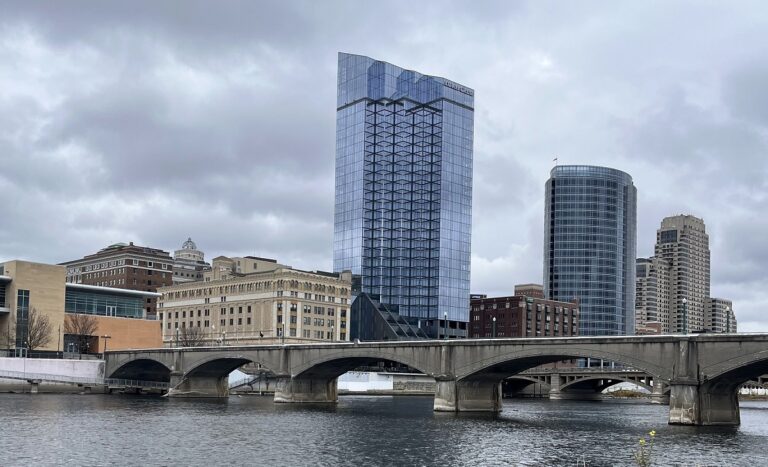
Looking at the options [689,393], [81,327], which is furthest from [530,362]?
[81,327]

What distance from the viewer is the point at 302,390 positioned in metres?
134

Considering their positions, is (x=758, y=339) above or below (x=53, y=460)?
above

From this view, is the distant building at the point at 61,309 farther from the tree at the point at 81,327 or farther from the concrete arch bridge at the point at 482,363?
the concrete arch bridge at the point at 482,363

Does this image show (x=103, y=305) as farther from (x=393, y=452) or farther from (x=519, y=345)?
(x=393, y=452)

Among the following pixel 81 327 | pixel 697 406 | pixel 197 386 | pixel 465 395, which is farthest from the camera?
pixel 81 327

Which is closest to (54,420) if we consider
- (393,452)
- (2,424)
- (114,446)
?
(2,424)

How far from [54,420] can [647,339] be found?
58204mm

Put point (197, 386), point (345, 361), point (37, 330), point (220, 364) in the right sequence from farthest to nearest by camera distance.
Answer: point (37, 330)
point (197, 386)
point (220, 364)
point (345, 361)

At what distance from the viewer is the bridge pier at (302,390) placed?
433ft

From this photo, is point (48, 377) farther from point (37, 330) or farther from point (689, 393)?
point (689, 393)

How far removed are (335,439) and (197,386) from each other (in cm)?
8105

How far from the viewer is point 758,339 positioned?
8725 cm

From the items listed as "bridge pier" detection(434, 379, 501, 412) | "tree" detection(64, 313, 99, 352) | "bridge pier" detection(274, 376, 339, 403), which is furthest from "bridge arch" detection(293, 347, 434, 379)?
"tree" detection(64, 313, 99, 352)

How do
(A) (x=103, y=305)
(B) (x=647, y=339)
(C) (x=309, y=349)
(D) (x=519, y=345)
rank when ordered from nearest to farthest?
(B) (x=647, y=339), (D) (x=519, y=345), (C) (x=309, y=349), (A) (x=103, y=305)
